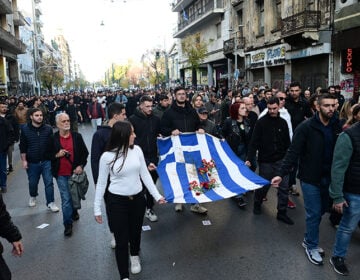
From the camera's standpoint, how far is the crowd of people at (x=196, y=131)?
4.13 m

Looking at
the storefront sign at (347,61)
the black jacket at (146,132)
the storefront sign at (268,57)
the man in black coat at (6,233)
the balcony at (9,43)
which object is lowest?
the man in black coat at (6,233)

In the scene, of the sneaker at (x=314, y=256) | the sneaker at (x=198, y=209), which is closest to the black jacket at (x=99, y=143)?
the sneaker at (x=198, y=209)

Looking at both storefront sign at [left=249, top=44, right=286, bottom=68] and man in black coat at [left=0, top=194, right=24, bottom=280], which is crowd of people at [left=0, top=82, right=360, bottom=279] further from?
storefront sign at [left=249, top=44, right=286, bottom=68]

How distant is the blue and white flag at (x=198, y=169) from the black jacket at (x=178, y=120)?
0.61 feet

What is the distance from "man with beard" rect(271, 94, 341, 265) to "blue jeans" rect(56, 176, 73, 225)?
3.40 m

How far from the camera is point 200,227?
6.08 metres

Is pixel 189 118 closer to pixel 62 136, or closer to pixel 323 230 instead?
pixel 62 136

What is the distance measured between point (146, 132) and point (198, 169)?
1035 millimetres

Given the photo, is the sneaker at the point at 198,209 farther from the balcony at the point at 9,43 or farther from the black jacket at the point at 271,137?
the balcony at the point at 9,43

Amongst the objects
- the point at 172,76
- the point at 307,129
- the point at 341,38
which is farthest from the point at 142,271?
the point at 172,76

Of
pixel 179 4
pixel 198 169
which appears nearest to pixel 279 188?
pixel 198 169

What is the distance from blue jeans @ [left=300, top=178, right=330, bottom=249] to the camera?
4.63 meters

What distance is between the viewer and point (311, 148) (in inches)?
182

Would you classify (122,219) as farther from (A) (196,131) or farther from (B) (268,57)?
(B) (268,57)
